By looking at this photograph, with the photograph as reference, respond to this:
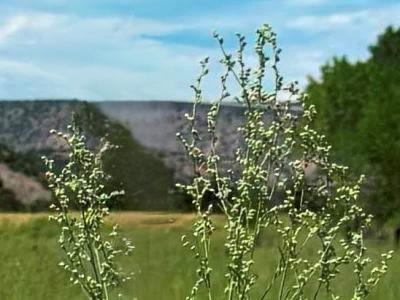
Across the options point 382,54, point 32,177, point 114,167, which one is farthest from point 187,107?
point 382,54

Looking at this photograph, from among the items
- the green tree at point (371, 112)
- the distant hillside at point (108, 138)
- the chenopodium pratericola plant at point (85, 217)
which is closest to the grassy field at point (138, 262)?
the distant hillside at point (108, 138)

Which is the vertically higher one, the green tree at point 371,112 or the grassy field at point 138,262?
the green tree at point 371,112

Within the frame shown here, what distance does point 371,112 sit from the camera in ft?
26.4

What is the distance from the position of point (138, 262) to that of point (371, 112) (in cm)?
495

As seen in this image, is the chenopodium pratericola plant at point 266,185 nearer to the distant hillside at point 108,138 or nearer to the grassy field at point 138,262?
the grassy field at point 138,262

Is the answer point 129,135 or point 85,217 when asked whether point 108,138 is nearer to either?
point 129,135

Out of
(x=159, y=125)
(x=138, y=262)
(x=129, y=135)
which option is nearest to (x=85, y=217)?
(x=138, y=262)

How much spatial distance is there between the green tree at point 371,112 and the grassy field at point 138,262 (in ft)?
6.64

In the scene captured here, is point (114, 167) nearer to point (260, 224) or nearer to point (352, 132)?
point (260, 224)

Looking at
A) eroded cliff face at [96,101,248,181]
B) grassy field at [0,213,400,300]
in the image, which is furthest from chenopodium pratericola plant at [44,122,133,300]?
eroded cliff face at [96,101,248,181]

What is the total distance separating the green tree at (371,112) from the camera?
6.37 meters

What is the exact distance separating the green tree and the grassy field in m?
2.02

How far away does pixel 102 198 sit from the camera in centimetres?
199

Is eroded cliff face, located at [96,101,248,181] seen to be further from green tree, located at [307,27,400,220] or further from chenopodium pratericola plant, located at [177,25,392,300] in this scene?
green tree, located at [307,27,400,220]
